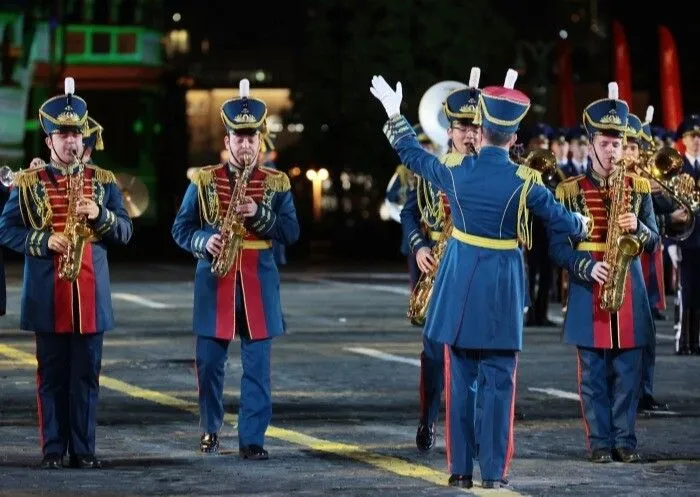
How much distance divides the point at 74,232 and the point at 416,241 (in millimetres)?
2317

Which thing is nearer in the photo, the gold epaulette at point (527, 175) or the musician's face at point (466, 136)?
the gold epaulette at point (527, 175)

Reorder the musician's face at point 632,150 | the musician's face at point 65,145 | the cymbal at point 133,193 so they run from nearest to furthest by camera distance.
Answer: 1. the musician's face at point 65,145
2. the musician's face at point 632,150
3. the cymbal at point 133,193

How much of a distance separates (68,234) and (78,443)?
1.16 metres

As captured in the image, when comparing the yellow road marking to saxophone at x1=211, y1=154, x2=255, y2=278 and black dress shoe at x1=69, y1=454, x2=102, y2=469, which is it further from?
black dress shoe at x1=69, y1=454, x2=102, y2=469

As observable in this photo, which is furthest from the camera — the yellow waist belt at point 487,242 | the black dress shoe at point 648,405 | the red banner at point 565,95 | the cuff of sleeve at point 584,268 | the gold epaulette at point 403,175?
the red banner at point 565,95

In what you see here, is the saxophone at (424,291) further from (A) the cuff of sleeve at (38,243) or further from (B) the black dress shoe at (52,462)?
(B) the black dress shoe at (52,462)

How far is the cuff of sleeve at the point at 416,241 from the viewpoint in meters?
14.6

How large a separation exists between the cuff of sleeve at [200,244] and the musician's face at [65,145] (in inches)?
34.3

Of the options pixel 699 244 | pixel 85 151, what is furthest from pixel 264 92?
pixel 85 151

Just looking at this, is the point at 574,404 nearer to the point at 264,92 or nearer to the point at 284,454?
the point at 284,454

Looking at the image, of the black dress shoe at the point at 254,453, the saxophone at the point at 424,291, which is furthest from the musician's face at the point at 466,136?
the black dress shoe at the point at 254,453

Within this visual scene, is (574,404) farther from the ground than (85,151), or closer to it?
closer to it

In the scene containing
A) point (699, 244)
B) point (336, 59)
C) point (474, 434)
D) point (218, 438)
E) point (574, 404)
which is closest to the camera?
point (474, 434)

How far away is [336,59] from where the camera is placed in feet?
197
